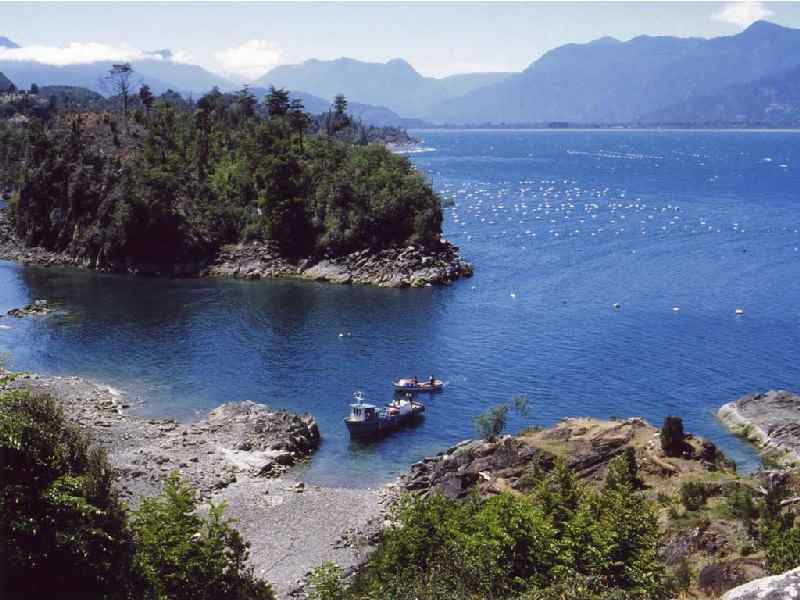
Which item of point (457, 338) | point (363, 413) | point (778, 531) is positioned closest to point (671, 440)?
point (778, 531)

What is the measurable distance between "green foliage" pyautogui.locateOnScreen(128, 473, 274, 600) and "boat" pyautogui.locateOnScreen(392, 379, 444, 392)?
129ft

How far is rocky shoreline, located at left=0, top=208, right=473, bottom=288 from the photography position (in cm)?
10569

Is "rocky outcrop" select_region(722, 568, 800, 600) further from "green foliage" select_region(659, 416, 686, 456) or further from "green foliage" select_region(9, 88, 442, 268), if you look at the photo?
"green foliage" select_region(9, 88, 442, 268)

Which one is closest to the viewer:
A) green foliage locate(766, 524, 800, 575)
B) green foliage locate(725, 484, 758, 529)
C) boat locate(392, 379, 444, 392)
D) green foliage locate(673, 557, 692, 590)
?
green foliage locate(766, 524, 800, 575)

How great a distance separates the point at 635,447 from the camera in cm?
4697

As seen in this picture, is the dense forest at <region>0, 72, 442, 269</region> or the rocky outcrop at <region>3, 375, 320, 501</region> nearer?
the rocky outcrop at <region>3, 375, 320, 501</region>

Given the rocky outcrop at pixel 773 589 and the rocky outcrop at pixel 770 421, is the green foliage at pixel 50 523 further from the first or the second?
the rocky outcrop at pixel 770 421

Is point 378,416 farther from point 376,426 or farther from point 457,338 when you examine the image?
point 457,338

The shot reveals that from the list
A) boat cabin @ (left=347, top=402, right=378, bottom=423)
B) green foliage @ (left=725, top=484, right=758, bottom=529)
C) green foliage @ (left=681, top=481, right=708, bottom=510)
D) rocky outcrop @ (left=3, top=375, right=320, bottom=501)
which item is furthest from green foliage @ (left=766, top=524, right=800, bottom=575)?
boat cabin @ (left=347, top=402, right=378, bottom=423)

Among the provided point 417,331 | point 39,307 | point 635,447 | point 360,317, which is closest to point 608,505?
point 635,447

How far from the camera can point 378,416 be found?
60.1 meters

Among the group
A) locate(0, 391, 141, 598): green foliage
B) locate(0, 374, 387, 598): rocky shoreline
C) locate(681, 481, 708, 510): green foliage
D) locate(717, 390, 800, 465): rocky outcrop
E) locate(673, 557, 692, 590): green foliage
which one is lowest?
locate(0, 374, 387, 598): rocky shoreline

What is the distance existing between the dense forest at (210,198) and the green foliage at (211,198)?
177 millimetres

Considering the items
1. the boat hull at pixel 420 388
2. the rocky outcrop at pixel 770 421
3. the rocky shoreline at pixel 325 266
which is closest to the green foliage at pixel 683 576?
the rocky outcrop at pixel 770 421
